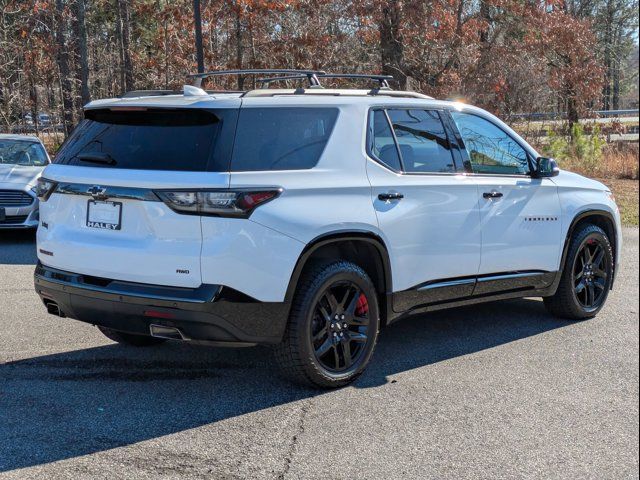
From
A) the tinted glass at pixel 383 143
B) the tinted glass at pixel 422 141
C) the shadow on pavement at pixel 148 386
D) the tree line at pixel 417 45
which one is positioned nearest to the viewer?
the shadow on pavement at pixel 148 386

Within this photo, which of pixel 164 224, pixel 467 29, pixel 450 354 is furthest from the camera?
pixel 467 29

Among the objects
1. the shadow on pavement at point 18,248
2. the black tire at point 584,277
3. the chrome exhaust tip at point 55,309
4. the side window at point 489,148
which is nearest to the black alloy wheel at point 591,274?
the black tire at point 584,277

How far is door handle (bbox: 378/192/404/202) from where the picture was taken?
5.22 m

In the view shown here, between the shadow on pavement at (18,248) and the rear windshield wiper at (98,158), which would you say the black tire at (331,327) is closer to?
the rear windshield wiper at (98,158)

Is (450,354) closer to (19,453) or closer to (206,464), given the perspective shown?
(206,464)

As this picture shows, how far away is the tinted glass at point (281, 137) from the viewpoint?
4.69m

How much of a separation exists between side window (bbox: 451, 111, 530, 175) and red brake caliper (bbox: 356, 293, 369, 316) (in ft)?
4.81

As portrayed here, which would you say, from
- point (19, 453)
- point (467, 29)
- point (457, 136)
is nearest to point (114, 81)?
point (467, 29)

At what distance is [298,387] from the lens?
512 centimetres

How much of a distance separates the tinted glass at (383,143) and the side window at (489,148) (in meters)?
0.77

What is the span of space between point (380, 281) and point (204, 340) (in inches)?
52.9

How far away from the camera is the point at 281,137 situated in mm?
4902

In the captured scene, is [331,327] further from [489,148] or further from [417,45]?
[417,45]

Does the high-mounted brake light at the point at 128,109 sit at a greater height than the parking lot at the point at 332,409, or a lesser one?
greater
